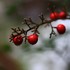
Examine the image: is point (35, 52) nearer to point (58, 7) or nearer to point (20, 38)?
point (58, 7)

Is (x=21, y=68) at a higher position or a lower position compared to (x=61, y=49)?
lower

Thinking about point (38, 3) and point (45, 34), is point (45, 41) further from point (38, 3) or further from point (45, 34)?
point (38, 3)

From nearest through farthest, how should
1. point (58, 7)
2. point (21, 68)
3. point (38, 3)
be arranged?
point (58, 7) → point (21, 68) → point (38, 3)

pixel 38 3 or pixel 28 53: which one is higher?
pixel 38 3

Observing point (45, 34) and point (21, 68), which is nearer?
point (45, 34)

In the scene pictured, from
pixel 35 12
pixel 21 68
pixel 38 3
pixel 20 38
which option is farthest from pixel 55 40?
pixel 38 3

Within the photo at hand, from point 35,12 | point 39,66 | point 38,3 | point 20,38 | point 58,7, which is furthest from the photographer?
point 38,3

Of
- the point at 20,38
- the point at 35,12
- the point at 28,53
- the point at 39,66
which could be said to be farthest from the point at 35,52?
the point at 35,12

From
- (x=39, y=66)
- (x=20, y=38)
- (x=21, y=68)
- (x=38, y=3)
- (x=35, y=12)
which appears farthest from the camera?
(x=38, y=3)

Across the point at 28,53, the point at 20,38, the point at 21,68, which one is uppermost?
the point at 20,38
